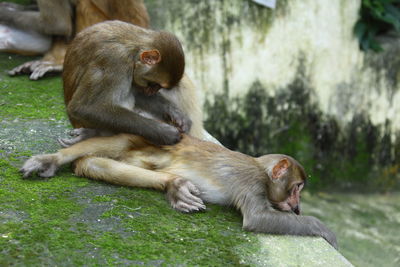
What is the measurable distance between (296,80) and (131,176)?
5.07 m

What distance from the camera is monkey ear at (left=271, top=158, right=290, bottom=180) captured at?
12.9ft

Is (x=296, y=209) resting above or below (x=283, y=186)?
below

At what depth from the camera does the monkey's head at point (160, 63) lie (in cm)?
411

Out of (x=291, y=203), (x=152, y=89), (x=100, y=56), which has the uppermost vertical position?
(x=100, y=56)

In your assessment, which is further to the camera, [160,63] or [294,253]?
[160,63]

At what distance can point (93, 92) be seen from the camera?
13.9ft

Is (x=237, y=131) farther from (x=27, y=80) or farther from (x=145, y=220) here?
(x=145, y=220)


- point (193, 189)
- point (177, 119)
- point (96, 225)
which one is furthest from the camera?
point (177, 119)

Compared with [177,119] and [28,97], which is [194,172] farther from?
[28,97]

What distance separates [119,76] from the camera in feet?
13.7

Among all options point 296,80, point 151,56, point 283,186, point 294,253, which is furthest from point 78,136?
point 296,80

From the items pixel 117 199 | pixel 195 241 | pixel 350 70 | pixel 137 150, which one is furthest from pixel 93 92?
pixel 350 70

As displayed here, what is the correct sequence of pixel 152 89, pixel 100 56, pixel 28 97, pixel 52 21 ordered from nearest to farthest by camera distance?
pixel 100 56
pixel 152 89
pixel 28 97
pixel 52 21

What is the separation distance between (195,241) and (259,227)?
1.36 feet
